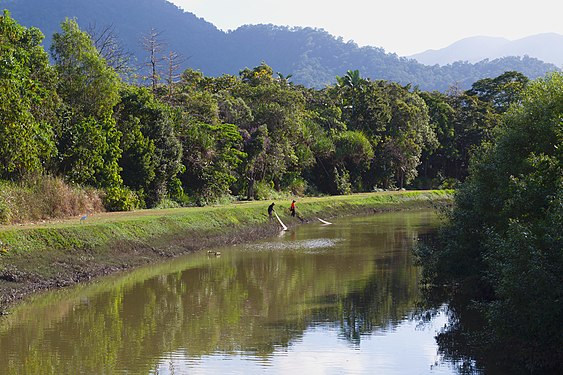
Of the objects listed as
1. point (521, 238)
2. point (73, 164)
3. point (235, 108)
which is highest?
point (235, 108)

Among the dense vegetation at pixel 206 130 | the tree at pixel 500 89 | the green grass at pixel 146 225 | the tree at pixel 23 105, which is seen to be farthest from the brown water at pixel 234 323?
the tree at pixel 500 89

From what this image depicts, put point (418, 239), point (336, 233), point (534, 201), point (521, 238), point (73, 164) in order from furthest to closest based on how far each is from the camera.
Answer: point (336, 233) → point (418, 239) → point (73, 164) → point (534, 201) → point (521, 238)

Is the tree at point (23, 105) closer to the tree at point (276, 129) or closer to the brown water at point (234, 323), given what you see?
the brown water at point (234, 323)

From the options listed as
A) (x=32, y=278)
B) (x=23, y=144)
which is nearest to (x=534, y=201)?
(x=32, y=278)

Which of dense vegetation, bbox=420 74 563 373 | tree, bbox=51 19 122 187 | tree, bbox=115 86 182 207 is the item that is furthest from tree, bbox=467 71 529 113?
dense vegetation, bbox=420 74 563 373

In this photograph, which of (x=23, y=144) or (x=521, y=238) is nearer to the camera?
(x=521, y=238)

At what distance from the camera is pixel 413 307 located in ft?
71.4

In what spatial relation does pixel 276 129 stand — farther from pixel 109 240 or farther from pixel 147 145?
pixel 109 240

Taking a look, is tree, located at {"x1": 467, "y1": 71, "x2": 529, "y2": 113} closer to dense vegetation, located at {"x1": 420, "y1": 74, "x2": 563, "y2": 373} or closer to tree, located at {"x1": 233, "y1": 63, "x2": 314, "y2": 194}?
tree, located at {"x1": 233, "y1": 63, "x2": 314, "y2": 194}

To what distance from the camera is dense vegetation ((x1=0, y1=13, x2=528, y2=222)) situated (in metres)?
35.0

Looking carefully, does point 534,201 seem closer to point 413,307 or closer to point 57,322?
point 413,307

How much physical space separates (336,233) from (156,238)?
14073 millimetres

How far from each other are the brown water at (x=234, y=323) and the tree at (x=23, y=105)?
843 cm

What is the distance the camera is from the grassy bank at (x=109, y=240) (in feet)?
79.2
